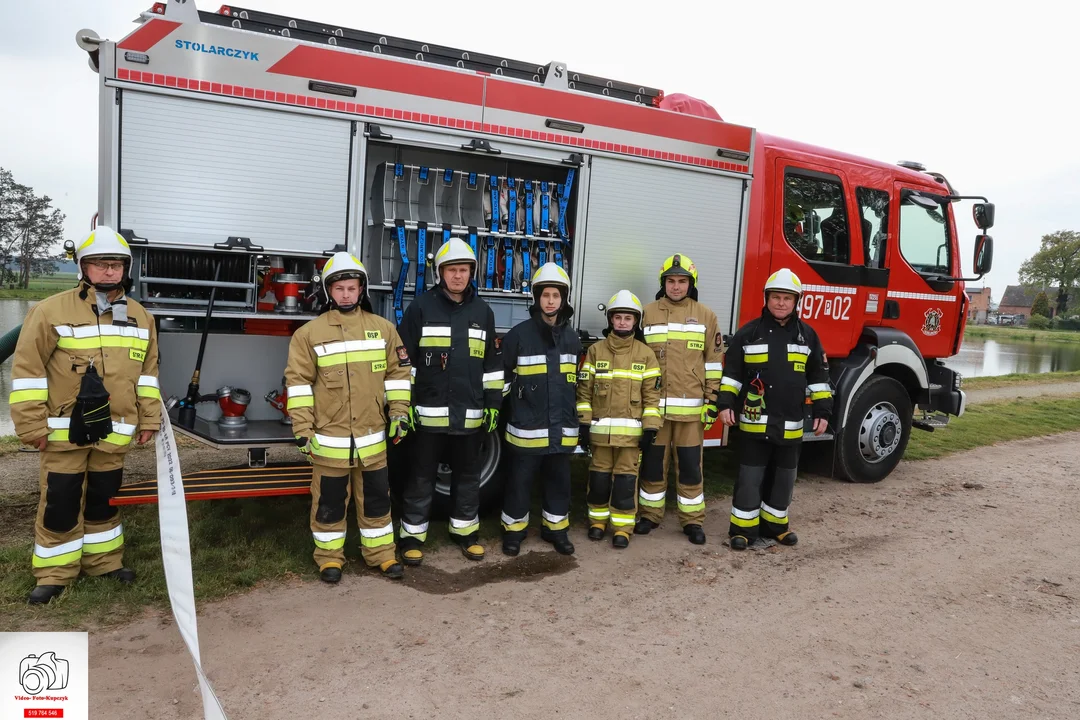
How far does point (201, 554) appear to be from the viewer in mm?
4270

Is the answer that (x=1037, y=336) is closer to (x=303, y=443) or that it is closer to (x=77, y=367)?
(x=303, y=443)

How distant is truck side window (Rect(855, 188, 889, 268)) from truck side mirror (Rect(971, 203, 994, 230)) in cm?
83

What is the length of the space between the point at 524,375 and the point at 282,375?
152 cm

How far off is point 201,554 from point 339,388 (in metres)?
1.33

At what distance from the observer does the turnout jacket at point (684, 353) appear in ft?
16.3

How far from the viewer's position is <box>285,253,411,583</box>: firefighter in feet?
13.0

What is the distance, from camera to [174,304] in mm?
4223

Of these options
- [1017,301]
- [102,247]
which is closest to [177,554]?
[102,247]

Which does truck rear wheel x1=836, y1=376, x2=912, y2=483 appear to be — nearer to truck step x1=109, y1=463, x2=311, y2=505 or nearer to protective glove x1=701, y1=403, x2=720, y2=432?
protective glove x1=701, y1=403, x2=720, y2=432

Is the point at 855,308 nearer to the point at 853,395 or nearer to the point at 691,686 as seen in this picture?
the point at 853,395

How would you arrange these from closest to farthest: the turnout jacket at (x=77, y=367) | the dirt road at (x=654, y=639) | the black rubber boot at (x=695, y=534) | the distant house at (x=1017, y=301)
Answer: the dirt road at (x=654, y=639) < the turnout jacket at (x=77, y=367) < the black rubber boot at (x=695, y=534) < the distant house at (x=1017, y=301)

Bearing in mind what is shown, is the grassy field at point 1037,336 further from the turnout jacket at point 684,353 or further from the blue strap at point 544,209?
the blue strap at point 544,209

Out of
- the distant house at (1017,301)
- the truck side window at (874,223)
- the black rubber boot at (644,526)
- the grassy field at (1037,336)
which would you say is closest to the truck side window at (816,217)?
the truck side window at (874,223)

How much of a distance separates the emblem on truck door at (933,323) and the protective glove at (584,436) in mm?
3771
